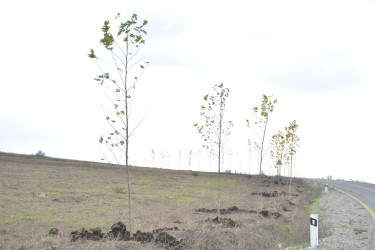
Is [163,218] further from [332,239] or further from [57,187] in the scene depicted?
[57,187]

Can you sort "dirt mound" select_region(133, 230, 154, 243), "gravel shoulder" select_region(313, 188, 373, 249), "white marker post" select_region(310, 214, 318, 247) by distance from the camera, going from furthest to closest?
"gravel shoulder" select_region(313, 188, 373, 249) → "white marker post" select_region(310, 214, 318, 247) → "dirt mound" select_region(133, 230, 154, 243)

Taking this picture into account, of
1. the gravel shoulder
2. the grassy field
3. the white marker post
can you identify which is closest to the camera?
the grassy field

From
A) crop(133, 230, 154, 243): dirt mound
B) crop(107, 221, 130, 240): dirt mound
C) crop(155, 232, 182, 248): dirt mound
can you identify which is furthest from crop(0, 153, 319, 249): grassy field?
crop(107, 221, 130, 240): dirt mound

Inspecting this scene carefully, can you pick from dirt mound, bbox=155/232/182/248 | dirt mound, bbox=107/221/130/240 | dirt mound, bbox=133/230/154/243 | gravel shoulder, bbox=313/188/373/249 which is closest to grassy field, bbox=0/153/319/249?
dirt mound, bbox=155/232/182/248

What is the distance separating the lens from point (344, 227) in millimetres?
15742

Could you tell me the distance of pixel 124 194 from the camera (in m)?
30.5

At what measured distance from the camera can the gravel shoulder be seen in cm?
1199

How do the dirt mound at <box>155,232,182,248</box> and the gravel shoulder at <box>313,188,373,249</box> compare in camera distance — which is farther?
the gravel shoulder at <box>313,188,373,249</box>

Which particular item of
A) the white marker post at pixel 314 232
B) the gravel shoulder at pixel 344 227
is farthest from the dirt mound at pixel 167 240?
the gravel shoulder at pixel 344 227

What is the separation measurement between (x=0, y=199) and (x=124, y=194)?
1024 cm

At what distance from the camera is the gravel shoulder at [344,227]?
39.3 ft

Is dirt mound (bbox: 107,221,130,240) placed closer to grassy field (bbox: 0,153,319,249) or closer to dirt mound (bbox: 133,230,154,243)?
dirt mound (bbox: 133,230,154,243)

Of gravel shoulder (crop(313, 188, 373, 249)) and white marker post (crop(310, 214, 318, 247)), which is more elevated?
white marker post (crop(310, 214, 318, 247))

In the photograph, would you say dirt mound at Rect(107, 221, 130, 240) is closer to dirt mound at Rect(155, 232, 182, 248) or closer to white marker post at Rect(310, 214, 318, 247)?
dirt mound at Rect(155, 232, 182, 248)
